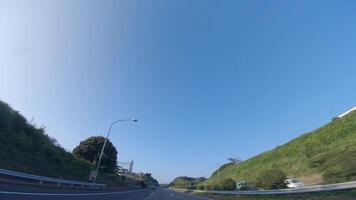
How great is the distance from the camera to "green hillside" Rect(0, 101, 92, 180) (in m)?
27.8

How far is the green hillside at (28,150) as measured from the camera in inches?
1094

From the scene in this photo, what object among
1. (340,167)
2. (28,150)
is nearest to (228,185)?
(28,150)

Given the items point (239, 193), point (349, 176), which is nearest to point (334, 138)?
point (239, 193)

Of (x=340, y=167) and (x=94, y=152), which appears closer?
(x=340, y=167)

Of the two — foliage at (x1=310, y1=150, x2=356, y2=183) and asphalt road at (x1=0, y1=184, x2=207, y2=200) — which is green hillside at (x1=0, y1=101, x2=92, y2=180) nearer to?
asphalt road at (x1=0, y1=184, x2=207, y2=200)

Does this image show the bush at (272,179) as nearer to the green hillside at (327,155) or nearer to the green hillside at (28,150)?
the green hillside at (327,155)

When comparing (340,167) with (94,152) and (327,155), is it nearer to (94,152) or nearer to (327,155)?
(327,155)

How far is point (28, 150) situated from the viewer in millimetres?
32969

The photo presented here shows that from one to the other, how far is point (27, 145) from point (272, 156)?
6116 centimetres

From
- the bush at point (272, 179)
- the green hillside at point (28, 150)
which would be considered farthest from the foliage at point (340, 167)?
the green hillside at point (28, 150)

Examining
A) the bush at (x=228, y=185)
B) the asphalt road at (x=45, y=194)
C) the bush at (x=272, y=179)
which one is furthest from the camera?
the bush at (x=228, y=185)

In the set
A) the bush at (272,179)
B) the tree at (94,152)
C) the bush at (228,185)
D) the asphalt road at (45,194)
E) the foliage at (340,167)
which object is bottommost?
the asphalt road at (45,194)

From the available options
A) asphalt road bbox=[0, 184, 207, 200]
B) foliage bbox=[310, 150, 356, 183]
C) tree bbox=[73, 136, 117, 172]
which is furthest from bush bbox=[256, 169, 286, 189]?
tree bbox=[73, 136, 117, 172]

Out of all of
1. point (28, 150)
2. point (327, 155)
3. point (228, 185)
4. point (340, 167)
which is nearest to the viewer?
point (340, 167)
